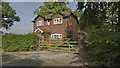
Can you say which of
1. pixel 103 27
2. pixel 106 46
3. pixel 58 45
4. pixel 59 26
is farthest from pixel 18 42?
pixel 103 27

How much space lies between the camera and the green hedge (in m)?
22.4

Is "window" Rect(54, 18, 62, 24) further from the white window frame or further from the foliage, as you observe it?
the foliage

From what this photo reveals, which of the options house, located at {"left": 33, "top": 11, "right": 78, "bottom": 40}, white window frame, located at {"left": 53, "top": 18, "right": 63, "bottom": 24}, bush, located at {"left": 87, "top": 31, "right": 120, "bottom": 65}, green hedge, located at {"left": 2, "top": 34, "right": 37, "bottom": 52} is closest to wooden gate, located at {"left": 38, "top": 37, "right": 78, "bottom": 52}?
green hedge, located at {"left": 2, "top": 34, "right": 37, "bottom": 52}

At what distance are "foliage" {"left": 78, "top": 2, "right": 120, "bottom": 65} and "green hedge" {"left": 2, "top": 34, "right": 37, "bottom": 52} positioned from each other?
1740 cm

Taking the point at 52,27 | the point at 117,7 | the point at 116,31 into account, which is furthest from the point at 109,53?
the point at 52,27

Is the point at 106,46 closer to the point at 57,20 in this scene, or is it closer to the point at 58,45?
the point at 58,45

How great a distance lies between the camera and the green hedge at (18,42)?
73.5 feet

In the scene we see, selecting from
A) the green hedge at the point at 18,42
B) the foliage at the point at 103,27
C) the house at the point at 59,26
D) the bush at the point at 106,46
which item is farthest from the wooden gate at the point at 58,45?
the foliage at the point at 103,27

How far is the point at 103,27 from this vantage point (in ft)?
17.6

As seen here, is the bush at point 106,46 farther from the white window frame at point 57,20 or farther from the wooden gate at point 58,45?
the white window frame at point 57,20

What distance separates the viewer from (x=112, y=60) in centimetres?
574

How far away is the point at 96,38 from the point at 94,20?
510 mm

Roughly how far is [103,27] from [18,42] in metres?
18.4

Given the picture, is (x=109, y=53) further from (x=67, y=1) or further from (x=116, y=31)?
(x=67, y=1)
